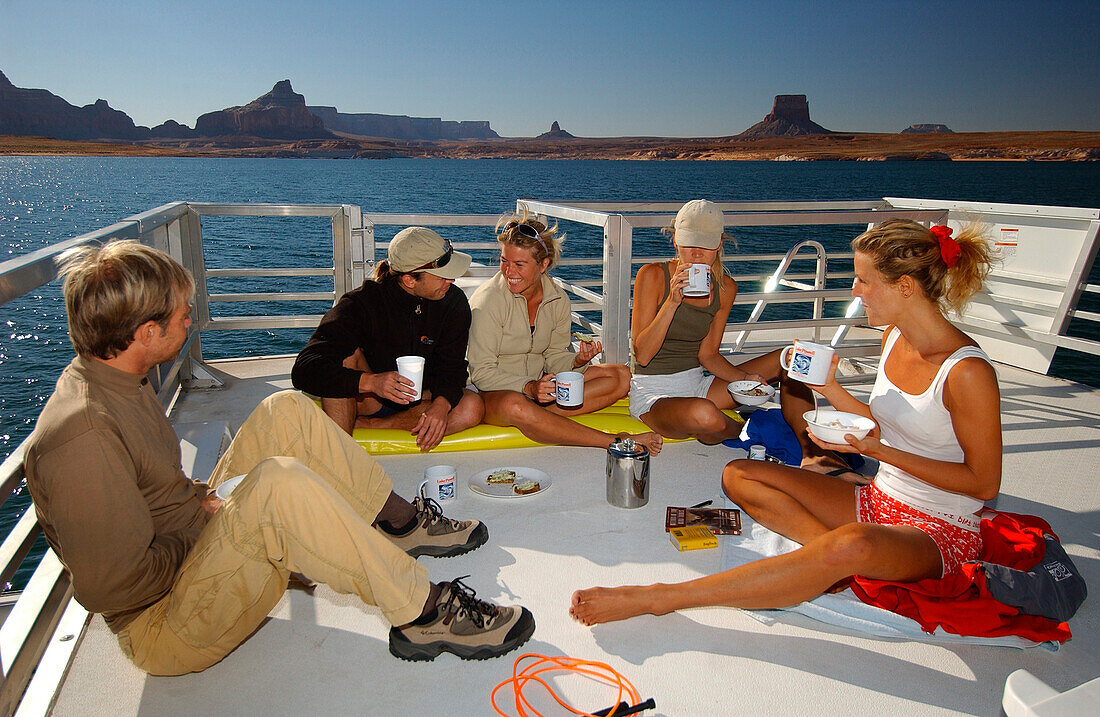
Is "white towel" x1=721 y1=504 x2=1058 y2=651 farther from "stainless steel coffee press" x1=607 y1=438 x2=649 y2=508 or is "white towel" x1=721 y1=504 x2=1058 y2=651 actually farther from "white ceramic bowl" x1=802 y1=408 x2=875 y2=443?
"stainless steel coffee press" x1=607 y1=438 x2=649 y2=508

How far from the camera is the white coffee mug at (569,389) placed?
10.9 feet

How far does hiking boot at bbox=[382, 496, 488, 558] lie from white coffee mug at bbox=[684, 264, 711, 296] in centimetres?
148

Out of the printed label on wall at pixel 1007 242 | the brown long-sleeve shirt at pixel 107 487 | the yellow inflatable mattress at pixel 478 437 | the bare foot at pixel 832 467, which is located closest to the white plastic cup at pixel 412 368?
the yellow inflatable mattress at pixel 478 437

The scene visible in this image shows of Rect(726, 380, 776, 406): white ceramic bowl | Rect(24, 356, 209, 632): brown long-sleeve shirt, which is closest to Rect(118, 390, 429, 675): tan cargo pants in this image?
Result: Rect(24, 356, 209, 632): brown long-sleeve shirt

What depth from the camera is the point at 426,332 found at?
3.66 m

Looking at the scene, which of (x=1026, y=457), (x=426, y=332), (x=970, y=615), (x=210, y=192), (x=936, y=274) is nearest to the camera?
(x=970, y=615)

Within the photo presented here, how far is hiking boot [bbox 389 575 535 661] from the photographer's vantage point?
213cm

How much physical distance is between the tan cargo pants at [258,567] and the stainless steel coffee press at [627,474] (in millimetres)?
1298

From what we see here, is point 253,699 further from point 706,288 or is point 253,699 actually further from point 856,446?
point 706,288

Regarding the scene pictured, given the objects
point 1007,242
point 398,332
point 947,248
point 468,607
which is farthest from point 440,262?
point 1007,242

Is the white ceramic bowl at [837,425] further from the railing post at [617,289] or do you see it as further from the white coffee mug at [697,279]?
the railing post at [617,289]

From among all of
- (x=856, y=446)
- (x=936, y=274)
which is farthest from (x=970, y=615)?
(x=936, y=274)

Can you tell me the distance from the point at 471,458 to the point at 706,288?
5.08 feet

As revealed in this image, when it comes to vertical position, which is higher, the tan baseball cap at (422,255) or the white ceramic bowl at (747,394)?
the tan baseball cap at (422,255)
